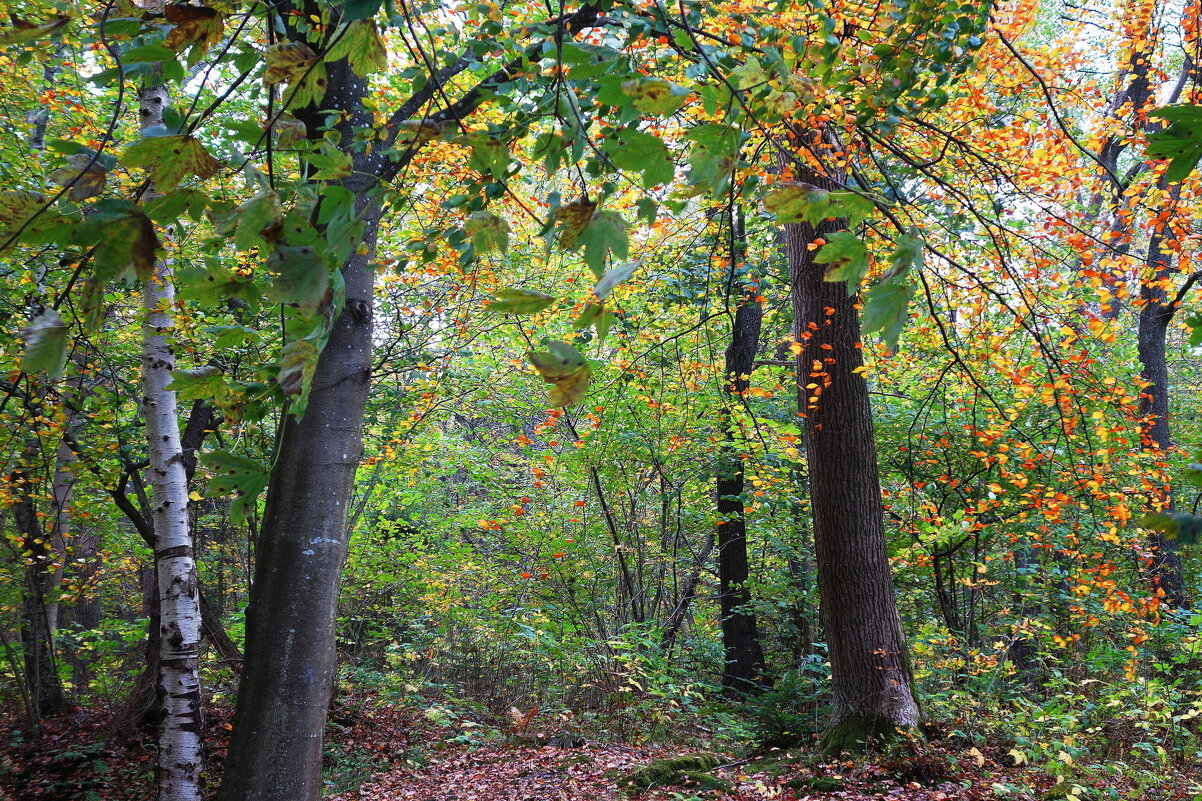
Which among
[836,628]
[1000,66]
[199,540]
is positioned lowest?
[836,628]

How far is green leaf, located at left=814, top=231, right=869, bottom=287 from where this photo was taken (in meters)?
0.98

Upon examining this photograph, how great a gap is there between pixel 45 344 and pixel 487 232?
662 mm

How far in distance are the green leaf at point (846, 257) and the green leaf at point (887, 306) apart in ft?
0.12

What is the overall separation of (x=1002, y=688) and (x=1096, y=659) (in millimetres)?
897

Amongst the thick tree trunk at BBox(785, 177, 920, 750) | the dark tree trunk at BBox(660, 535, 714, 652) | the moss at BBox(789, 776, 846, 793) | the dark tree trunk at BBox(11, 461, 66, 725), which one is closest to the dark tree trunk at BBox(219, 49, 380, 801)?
the moss at BBox(789, 776, 846, 793)

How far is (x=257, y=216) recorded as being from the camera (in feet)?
3.26

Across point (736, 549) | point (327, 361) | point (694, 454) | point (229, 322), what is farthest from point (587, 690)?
point (327, 361)

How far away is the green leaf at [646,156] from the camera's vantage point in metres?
1.01

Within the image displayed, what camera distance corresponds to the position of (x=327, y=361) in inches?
105

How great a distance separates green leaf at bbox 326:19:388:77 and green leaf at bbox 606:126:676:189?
1.50 feet

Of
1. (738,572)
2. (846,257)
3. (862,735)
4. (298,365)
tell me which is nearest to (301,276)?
(298,365)

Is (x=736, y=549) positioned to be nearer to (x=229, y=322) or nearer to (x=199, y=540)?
(x=229, y=322)

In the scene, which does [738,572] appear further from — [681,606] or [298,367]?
[298,367]

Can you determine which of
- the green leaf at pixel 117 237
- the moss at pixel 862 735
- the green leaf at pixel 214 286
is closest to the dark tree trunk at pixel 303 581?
the green leaf at pixel 214 286
